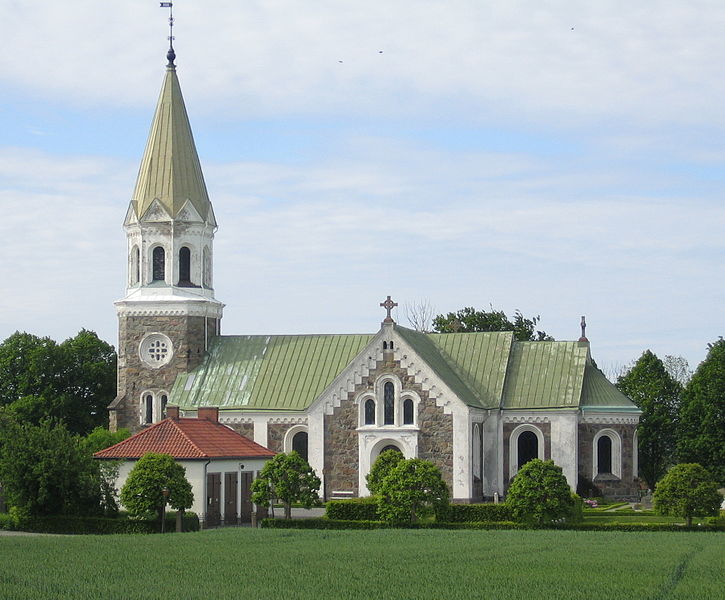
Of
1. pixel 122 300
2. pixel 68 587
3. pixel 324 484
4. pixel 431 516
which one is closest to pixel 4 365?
pixel 122 300

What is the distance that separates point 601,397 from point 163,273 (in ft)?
79.0

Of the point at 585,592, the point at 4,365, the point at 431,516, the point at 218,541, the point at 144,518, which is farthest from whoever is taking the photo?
the point at 4,365

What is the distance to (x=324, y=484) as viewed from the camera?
230 ft

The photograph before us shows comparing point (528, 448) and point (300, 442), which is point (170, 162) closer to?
point (300, 442)

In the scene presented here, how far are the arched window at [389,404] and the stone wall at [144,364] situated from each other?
485 inches

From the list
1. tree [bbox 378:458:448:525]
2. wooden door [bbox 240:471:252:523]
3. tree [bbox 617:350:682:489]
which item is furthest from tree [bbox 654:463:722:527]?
tree [bbox 617:350:682:489]

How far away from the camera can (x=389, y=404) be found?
2739 inches

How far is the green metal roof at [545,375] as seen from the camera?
70.9m

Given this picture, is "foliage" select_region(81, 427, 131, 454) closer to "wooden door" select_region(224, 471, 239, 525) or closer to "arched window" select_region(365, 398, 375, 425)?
"wooden door" select_region(224, 471, 239, 525)

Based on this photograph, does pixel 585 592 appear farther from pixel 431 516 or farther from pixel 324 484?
pixel 324 484

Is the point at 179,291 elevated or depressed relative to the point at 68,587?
elevated

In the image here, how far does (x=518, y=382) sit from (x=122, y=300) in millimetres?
21682

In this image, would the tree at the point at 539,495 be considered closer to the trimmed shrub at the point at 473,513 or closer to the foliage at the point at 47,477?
the trimmed shrub at the point at 473,513

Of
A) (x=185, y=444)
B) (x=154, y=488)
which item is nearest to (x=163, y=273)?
(x=185, y=444)
